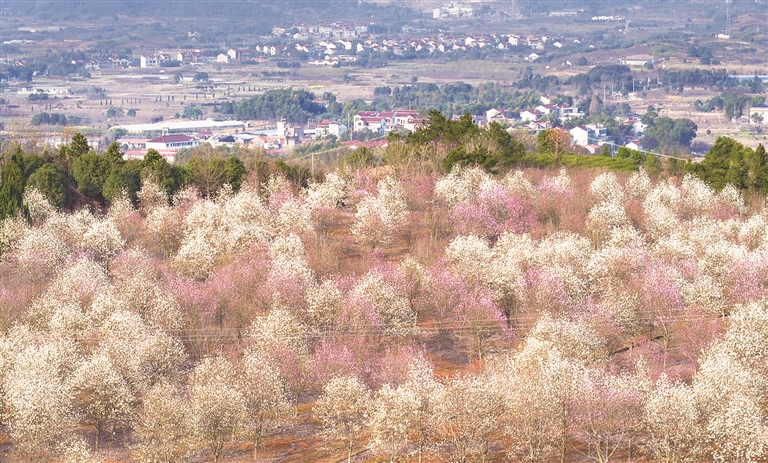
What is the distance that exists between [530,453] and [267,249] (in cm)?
1396

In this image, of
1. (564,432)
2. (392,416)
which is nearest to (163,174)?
(392,416)

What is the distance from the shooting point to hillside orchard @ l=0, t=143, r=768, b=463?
2575cm

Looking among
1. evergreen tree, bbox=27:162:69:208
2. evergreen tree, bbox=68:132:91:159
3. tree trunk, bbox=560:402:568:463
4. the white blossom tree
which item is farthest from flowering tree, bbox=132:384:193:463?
evergreen tree, bbox=68:132:91:159

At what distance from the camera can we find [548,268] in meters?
34.8

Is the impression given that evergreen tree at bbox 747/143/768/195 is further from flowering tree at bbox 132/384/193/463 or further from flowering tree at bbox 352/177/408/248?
flowering tree at bbox 132/384/193/463

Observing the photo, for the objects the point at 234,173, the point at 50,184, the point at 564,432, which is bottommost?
the point at 564,432

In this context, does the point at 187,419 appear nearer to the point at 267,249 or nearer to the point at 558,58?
the point at 267,249

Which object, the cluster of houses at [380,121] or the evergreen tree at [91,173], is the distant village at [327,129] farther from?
the evergreen tree at [91,173]

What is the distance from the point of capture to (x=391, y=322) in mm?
32656

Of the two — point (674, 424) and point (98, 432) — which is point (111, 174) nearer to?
point (98, 432)

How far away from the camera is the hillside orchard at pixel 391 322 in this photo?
25.8 meters

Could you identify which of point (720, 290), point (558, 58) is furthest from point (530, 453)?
point (558, 58)

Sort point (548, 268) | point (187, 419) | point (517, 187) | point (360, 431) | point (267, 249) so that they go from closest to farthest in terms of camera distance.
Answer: point (187, 419), point (360, 431), point (548, 268), point (267, 249), point (517, 187)

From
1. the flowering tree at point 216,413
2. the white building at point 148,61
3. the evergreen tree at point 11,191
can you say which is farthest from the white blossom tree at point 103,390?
the white building at point 148,61
